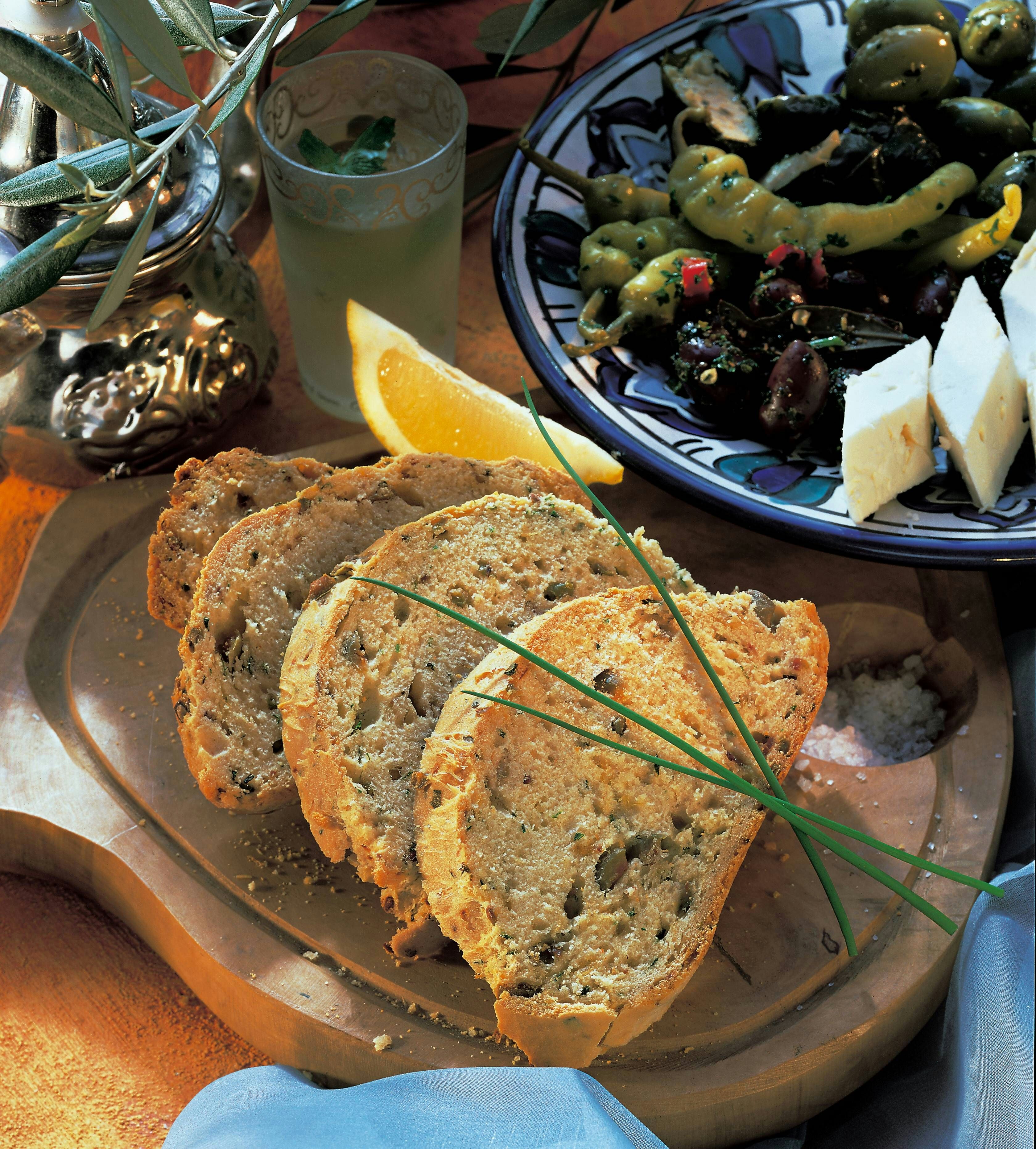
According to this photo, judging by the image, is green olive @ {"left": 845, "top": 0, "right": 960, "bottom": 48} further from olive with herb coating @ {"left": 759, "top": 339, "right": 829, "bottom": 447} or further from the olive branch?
the olive branch

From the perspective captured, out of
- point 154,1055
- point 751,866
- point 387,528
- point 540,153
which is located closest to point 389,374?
point 387,528

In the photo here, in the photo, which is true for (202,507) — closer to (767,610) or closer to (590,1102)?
(767,610)

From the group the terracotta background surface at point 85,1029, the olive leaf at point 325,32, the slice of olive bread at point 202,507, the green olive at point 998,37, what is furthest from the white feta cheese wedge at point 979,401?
the terracotta background surface at point 85,1029

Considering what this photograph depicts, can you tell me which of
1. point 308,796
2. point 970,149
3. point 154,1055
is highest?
point 970,149

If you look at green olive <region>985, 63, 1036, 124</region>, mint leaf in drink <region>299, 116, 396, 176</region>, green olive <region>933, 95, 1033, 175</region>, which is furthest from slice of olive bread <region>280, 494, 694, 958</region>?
green olive <region>985, 63, 1036, 124</region>

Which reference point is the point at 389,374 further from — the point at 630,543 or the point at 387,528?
the point at 630,543

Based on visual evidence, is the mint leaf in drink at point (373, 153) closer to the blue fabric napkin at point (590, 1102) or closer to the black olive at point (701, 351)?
the black olive at point (701, 351)
